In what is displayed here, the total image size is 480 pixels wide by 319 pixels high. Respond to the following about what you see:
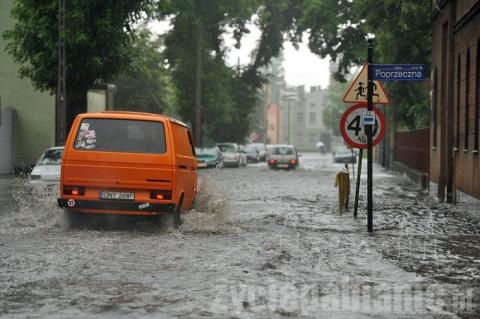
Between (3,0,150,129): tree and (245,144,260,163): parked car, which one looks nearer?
(3,0,150,129): tree

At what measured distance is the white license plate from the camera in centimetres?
1218

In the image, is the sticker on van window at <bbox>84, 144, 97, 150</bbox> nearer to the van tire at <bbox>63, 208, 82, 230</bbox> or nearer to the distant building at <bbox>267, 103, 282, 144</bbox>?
the van tire at <bbox>63, 208, 82, 230</bbox>

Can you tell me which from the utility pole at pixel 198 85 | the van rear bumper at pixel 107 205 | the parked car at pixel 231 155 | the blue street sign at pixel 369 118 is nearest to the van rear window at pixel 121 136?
the van rear bumper at pixel 107 205

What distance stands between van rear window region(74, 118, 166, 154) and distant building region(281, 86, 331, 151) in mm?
129144

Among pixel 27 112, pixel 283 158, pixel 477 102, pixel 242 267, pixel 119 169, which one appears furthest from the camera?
pixel 283 158

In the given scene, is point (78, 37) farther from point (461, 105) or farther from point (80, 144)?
point (80, 144)

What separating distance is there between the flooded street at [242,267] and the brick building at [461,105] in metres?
4.03

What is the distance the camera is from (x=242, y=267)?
9.07 m

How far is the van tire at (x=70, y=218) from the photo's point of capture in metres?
12.5

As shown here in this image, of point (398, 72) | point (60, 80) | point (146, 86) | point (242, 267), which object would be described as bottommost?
point (242, 267)

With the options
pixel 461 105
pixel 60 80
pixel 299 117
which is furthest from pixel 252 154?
pixel 299 117

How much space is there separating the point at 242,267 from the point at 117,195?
366cm

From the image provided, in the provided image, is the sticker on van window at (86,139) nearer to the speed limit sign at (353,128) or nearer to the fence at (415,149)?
the speed limit sign at (353,128)

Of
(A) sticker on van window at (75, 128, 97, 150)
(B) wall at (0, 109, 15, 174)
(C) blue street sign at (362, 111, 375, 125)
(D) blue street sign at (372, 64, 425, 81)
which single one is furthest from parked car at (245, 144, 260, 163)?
(A) sticker on van window at (75, 128, 97, 150)
